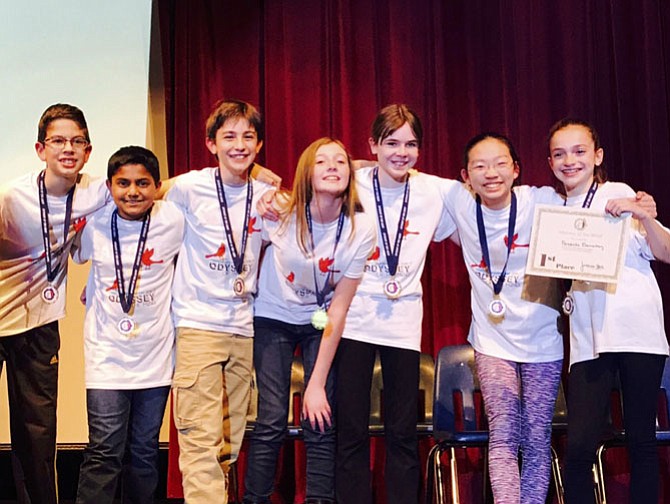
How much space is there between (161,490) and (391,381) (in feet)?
6.77

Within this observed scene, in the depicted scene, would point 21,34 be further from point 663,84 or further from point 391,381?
point 663,84

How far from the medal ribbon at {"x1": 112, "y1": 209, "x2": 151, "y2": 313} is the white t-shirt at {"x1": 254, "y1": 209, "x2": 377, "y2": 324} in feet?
1.79

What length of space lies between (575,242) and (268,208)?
4.49 feet

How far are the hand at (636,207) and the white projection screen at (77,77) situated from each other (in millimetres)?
2831

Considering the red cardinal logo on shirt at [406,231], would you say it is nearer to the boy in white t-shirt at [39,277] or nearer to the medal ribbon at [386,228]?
the medal ribbon at [386,228]

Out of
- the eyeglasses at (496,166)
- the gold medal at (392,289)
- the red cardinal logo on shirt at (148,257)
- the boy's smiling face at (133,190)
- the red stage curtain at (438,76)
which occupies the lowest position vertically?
the gold medal at (392,289)

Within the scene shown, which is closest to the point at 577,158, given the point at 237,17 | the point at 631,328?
the point at 631,328

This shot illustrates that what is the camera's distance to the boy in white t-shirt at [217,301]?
132 inches

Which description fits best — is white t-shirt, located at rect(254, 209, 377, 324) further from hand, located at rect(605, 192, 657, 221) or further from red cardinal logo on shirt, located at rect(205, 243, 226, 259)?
hand, located at rect(605, 192, 657, 221)

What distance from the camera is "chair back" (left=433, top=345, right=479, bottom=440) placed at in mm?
4000

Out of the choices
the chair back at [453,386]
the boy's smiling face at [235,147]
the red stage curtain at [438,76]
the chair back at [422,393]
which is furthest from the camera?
the red stage curtain at [438,76]

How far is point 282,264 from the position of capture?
3562mm

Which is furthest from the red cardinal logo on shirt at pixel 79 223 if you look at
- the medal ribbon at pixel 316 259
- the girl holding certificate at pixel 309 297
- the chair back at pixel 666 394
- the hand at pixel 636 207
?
the chair back at pixel 666 394

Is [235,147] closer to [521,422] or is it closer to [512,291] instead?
[512,291]
